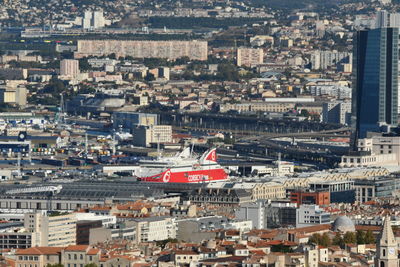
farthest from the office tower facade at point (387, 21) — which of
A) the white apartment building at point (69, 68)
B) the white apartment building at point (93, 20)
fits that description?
the white apartment building at point (93, 20)

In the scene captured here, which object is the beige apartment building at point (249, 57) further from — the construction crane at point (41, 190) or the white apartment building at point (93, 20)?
the construction crane at point (41, 190)

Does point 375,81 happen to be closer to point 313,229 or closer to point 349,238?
point 313,229

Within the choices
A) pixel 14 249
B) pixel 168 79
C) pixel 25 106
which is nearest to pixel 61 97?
pixel 25 106

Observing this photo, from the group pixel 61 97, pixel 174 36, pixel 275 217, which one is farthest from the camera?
pixel 174 36

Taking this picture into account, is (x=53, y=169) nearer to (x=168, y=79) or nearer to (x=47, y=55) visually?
(x=168, y=79)

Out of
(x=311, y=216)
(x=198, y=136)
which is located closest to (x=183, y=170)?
(x=311, y=216)

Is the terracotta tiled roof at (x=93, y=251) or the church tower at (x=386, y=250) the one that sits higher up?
the church tower at (x=386, y=250)
